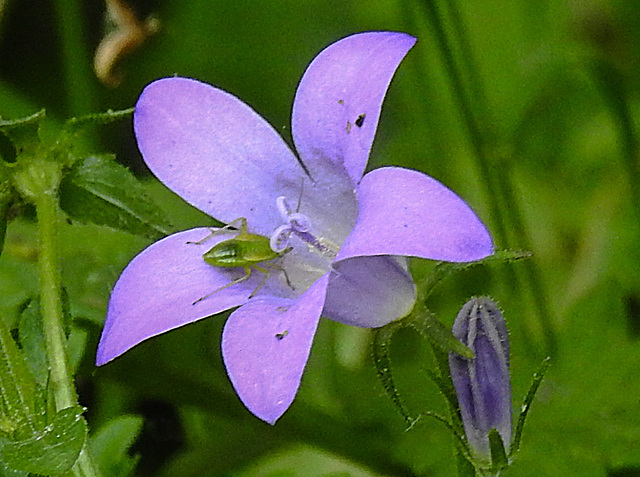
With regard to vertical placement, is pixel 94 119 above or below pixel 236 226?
above

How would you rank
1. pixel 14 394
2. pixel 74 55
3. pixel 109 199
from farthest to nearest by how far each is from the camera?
pixel 74 55, pixel 109 199, pixel 14 394

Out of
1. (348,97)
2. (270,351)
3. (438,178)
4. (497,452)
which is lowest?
(438,178)

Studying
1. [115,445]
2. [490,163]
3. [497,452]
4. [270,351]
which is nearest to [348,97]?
[270,351]

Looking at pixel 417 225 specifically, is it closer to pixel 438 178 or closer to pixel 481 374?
pixel 481 374

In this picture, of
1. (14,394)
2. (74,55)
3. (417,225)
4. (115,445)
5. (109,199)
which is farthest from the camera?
(74,55)

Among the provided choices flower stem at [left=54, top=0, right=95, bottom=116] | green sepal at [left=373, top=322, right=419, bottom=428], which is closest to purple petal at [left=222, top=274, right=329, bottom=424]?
green sepal at [left=373, top=322, right=419, bottom=428]

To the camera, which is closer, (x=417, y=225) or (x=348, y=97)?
(x=417, y=225)

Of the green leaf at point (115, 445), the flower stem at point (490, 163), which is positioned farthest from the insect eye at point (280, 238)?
the flower stem at point (490, 163)

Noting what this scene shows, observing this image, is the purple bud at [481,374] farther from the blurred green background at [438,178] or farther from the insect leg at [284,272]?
the blurred green background at [438,178]
